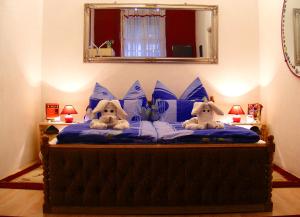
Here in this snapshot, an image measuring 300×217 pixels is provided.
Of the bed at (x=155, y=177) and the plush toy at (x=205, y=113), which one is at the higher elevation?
the plush toy at (x=205, y=113)

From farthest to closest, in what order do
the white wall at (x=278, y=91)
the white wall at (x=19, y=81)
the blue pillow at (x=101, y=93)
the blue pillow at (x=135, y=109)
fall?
the blue pillow at (x=101, y=93) < the blue pillow at (x=135, y=109) < the white wall at (x=278, y=91) < the white wall at (x=19, y=81)

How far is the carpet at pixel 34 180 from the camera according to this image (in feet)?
Result: 8.94

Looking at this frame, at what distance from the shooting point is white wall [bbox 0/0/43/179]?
3020 millimetres

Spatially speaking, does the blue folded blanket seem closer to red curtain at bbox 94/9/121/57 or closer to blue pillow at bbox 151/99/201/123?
blue pillow at bbox 151/99/201/123

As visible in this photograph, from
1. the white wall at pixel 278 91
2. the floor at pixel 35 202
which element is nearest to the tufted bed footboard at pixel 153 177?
the floor at pixel 35 202

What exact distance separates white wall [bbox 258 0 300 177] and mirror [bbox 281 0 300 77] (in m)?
0.15

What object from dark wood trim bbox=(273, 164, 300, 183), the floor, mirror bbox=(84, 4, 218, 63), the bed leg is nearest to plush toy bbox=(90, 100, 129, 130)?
the bed leg

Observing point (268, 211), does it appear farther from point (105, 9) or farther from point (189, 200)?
point (105, 9)

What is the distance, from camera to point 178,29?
160 inches

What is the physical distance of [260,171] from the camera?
211 centimetres

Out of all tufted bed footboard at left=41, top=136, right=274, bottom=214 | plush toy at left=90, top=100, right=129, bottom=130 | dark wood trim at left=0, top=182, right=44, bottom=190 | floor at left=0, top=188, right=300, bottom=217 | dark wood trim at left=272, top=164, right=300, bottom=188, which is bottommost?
floor at left=0, top=188, right=300, bottom=217

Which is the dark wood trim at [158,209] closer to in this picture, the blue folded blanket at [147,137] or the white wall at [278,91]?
the blue folded blanket at [147,137]

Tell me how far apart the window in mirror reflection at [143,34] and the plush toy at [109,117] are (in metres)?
1.66

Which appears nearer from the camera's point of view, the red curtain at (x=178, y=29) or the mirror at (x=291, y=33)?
the mirror at (x=291, y=33)
